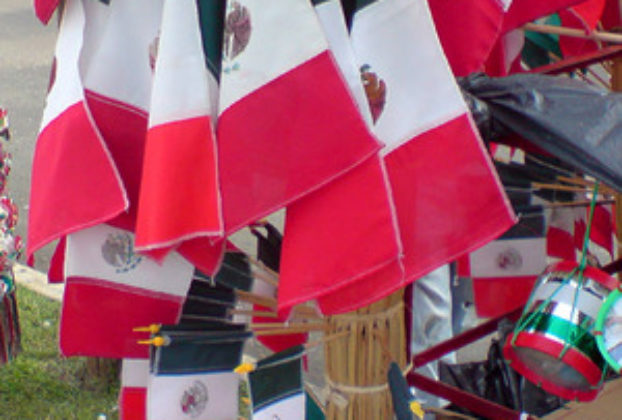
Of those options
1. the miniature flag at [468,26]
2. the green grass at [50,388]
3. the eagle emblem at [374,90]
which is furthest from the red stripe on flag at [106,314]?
the green grass at [50,388]

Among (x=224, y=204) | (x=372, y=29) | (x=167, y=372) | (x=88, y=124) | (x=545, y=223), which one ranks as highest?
(x=372, y=29)

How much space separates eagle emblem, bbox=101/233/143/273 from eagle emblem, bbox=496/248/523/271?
91cm

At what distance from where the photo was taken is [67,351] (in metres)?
2.07

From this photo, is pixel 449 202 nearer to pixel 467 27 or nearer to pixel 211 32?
pixel 467 27

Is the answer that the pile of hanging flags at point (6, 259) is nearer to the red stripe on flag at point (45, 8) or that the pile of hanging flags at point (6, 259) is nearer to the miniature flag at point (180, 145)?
the red stripe on flag at point (45, 8)

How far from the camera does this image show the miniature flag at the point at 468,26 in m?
1.85

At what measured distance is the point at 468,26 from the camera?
6.07 feet

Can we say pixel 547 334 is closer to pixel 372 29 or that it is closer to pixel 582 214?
pixel 372 29

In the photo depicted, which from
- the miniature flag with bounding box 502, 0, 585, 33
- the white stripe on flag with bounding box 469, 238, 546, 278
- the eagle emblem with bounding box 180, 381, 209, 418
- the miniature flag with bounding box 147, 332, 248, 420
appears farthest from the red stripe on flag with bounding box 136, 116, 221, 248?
the white stripe on flag with bounding box 469, 238, 546, 278

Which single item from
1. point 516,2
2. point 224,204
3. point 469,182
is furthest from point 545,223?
point 224,204

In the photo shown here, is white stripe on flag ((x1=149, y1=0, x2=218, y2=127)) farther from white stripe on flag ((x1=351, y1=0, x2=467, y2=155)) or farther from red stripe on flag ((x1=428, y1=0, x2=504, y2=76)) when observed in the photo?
red stripe on flag ((x1=428, y1=0, x2=504, y2=76))

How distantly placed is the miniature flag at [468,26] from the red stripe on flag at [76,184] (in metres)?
0.62

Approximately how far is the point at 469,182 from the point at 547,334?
0.32 metres

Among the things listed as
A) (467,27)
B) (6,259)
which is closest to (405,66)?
(467,27)
